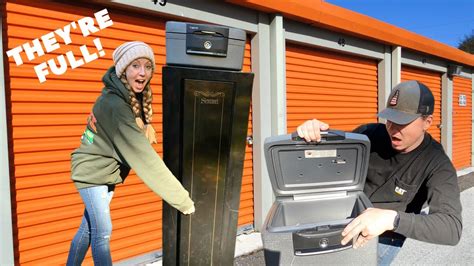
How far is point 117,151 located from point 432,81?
31.8ft

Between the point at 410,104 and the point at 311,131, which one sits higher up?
the point at 410,104

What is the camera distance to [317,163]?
198 cm

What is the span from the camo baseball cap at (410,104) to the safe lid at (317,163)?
186 mm

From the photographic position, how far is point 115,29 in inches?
160

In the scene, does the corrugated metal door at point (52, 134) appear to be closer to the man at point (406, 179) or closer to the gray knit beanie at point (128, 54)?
the gray knit beanie at point (128, 54)

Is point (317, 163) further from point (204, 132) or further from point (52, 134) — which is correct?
point (52, 134)

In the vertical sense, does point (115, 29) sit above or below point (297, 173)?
above

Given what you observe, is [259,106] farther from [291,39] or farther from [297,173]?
[297,173]

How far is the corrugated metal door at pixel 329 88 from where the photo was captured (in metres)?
6.13

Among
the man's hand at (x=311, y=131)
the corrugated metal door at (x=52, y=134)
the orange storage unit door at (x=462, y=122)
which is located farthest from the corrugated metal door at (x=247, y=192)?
the orange storage unit door at (x=462, y=122)

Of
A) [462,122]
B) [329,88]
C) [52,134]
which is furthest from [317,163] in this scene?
[462,122]

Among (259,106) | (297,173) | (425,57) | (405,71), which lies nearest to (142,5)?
(259,106)

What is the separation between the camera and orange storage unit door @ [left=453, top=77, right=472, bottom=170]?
11.4 metres

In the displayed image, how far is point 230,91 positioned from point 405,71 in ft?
25.2
